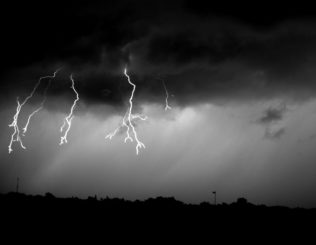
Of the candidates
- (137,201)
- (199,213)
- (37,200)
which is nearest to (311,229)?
(199,213)

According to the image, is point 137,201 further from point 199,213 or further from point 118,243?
point 118,243

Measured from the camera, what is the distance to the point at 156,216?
1674 inches

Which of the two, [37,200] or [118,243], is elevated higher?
[37,200]

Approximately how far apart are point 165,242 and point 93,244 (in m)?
6.86

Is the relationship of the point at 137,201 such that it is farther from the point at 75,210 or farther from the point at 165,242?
the point at 165,242

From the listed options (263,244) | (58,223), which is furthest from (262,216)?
(58,223)

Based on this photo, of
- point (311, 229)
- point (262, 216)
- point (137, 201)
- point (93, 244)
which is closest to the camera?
point (93, 244)

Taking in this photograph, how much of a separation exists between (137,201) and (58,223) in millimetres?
16943

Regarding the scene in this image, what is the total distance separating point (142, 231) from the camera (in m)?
37.5

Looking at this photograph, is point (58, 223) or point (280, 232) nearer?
point (58, 223)

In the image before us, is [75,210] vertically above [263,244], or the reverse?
[75,210]

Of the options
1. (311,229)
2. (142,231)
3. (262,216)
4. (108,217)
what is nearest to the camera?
(142,231)

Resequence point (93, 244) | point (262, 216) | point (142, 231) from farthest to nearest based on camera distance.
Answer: point (262, 216)
point (142, 231)
point (93, 244)

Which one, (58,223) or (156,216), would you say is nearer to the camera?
(58,223)
